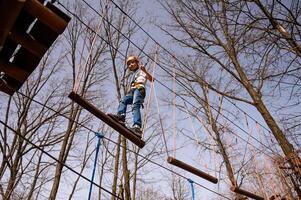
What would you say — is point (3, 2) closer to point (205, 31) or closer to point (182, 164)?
point (182, 164)

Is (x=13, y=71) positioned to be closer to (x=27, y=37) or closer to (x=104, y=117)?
(x=27, y=37)

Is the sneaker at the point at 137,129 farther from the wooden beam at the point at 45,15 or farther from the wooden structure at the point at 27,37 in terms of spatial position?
the wooden beam at the point at 45,15

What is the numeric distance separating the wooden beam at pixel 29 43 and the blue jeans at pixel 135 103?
1804mm

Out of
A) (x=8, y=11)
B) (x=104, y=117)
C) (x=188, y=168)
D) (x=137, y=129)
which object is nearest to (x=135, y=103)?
(x=137, y=129)

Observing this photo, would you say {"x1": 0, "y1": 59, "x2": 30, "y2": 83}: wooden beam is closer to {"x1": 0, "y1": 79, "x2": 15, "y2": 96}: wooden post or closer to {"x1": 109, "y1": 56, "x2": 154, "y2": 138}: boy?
{"x1": 0, "y1": 79, "x2": 15, "y2": 96}: wooden post

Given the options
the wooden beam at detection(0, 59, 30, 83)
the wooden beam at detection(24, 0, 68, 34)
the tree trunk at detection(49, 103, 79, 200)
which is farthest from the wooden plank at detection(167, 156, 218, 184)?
the tree trunk at detection(49, 103, 79, 200)

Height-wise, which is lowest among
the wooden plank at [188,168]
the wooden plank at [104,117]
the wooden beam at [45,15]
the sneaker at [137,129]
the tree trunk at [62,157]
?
the wooden plank at [188,168]

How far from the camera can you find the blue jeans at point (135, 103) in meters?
4.44

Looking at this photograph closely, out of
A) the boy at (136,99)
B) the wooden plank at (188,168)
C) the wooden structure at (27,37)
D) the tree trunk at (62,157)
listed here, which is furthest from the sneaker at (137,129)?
the tree trunk at (62,157)

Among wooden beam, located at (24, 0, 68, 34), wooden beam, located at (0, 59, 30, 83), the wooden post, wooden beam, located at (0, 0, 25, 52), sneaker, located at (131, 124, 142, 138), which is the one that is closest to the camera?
wooden beam, located at (0, 0, 25, 52)

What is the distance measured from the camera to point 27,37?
293 centimetres

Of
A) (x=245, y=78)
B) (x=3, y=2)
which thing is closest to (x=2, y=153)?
(x=245, y=78)

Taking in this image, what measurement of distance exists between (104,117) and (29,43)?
47.2 inches

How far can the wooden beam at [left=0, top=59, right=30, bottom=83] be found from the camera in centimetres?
313
